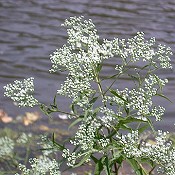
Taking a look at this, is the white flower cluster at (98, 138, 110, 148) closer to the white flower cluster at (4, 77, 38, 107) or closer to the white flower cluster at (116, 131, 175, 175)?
the white flower cluster at (116, 131, 175, 175)

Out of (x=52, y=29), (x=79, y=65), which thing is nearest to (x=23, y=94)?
(x=79, y=65)

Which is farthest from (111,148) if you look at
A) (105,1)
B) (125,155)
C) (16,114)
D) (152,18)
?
(105,1)

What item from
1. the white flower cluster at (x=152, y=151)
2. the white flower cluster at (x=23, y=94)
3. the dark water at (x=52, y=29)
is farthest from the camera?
the dark water at (x=52, y=29)

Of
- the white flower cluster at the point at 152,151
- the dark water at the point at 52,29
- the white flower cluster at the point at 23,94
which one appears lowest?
the dark water at the point at 52,29

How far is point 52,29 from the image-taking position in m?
5.13

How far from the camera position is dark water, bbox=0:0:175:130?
400cm

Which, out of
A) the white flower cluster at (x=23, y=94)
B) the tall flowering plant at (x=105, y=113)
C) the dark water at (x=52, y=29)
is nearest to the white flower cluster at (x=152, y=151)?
the tall flowering plant at (x=105, y=113)

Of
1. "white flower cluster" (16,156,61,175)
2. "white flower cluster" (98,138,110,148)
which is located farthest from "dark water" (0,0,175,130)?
"white flower cluster" (98,138,110,148)

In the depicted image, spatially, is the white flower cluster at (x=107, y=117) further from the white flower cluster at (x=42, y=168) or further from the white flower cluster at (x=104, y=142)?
the white flower cluster at (x=42, y=168)

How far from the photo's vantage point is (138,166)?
59.4 inches

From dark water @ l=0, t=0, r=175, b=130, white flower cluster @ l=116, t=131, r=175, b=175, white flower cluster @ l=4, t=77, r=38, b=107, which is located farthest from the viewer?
dark water @ l=0, t=0, r=175, b=130

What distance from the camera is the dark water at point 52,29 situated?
13.1 ft

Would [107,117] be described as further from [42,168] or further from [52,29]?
[52,29]

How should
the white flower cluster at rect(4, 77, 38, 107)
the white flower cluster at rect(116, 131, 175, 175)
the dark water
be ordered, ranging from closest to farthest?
1. the white flower cluster at rect(116, 131, 175, 175)
2. the white flower cluster at rect(4, 77, 38, 107)
3. the dark water
